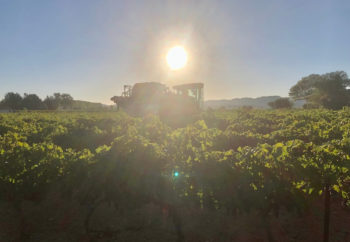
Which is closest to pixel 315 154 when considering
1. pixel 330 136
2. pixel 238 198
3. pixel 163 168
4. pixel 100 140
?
pixel 238 198

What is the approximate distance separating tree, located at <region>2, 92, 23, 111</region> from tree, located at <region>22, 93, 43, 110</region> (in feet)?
6.42

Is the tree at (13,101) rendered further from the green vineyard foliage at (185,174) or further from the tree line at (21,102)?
the green vineyard foliage at (185,174)

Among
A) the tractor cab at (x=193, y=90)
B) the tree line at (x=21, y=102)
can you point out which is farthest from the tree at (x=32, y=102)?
the tractor cab at (x=193, y=90)

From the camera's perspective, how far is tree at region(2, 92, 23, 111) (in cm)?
6888

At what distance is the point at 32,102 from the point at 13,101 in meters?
6.82

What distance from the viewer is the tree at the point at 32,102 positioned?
67188mm

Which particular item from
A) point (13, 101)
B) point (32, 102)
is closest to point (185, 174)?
point (32, 102)

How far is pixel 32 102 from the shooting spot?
223ft

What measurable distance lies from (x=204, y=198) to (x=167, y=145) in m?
1.81

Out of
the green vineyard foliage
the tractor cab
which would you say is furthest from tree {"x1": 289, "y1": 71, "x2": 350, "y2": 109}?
the green vineyard foliage

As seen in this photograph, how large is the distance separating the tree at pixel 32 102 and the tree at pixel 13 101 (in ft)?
6.42

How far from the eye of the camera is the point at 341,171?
11.7 ft

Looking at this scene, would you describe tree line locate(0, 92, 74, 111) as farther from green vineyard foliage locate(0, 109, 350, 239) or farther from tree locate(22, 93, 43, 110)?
green vineyard foliage locate(0, 109, 350, 239)

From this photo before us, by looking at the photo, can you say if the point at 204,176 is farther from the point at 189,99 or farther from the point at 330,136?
the point at 189,99
